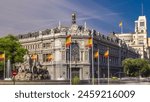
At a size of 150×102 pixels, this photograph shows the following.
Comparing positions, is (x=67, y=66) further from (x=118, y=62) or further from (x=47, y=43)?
(x=118, y=62)

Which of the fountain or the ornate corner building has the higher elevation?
the ornate corner building

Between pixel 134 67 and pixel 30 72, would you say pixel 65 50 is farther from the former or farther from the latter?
pixel 30 72

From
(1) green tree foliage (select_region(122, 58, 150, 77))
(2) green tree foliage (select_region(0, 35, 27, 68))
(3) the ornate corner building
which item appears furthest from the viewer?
(1) green tree foliage (select_region(122, 58, 150, 77))

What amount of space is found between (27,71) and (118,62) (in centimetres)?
8270

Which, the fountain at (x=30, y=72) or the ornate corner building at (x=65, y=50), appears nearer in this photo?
the fountain at (x=30, y=72)

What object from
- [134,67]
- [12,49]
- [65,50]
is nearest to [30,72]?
[12,49]

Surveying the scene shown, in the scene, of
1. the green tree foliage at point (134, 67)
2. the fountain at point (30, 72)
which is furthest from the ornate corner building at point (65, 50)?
the fountain at point (30, 72)

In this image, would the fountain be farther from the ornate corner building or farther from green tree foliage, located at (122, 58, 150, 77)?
green tree foliage, located at (122, 58, 150, 77)

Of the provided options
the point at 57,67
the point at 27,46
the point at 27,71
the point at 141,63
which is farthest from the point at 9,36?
the point at 141,63

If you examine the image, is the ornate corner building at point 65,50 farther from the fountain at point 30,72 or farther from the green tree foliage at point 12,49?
the fountain at point 30,72

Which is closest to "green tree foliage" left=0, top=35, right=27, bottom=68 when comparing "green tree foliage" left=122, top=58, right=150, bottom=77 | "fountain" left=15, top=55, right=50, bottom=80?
"fountain" left=15, top=55, right=50, bottom=80

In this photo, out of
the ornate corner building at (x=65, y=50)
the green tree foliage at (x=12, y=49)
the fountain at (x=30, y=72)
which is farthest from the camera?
the ornate corner building at (x=65, y=50)

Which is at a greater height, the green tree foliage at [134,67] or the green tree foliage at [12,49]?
the green tree foliage at [12,49]

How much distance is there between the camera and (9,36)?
107062 mm
